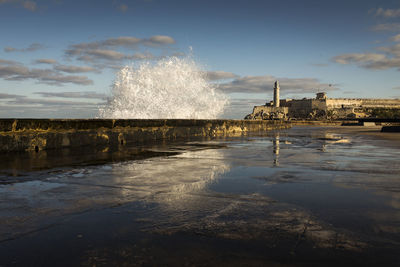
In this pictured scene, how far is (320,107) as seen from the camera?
137m

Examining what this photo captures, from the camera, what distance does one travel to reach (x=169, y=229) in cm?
211

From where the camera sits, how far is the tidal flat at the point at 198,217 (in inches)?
68.3

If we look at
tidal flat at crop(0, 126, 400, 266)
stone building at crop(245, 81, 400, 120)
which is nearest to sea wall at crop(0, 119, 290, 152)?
tidal flat at crop(0, 126, 400, 266)

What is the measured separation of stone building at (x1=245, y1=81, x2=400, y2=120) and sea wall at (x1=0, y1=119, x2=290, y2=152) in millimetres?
119642

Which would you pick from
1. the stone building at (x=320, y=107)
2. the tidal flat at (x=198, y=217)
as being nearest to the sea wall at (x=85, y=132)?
the tidal flat at (x=198, y=217)

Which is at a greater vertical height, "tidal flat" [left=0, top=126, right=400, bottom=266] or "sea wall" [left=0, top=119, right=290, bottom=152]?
"sea wall" [left=0, top=119, right=290, bottom=152]

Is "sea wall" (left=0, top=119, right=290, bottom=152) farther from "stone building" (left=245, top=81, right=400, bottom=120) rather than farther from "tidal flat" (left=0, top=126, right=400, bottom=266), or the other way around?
"stone building" (left=245, top=81, right=400, bottom=120)

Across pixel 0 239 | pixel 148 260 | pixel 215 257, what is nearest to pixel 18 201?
pixel 0 239

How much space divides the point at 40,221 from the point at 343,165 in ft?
13.4

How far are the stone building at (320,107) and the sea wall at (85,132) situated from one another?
393 ft

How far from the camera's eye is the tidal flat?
5.69ft

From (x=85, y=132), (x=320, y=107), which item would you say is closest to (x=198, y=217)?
(x=85, y=132)

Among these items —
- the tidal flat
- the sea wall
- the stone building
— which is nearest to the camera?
the tidal flat

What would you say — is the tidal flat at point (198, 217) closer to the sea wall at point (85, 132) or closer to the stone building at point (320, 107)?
the sea wall at point (85, 132)
